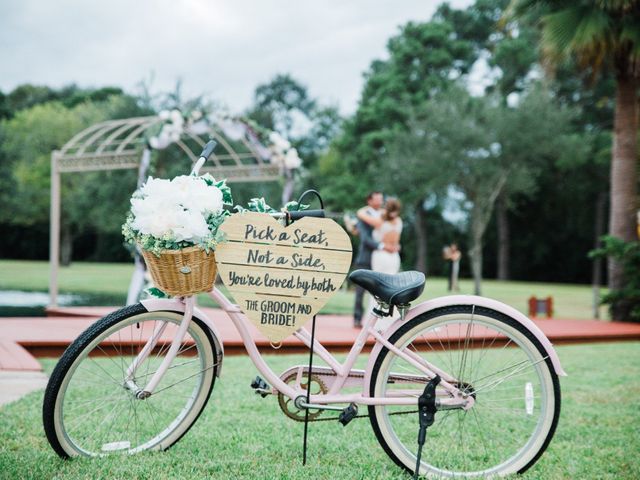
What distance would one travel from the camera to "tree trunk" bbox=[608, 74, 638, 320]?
9.84m

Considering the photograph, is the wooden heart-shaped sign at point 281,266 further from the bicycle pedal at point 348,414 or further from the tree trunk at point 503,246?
the tree trunk at point 503,246

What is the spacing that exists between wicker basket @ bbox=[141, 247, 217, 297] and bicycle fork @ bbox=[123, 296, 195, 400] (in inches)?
5.3

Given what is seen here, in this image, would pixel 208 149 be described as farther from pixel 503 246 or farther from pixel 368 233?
pixel 503 246

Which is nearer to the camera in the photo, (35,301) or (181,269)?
(181,269)

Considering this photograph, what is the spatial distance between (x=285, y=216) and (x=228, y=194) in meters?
0.25

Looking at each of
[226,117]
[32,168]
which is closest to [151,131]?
[226,117]

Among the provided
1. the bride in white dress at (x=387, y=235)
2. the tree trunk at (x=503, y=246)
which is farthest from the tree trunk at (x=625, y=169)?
the tree trunk at (x=503, y=246)

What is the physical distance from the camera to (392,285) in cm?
242

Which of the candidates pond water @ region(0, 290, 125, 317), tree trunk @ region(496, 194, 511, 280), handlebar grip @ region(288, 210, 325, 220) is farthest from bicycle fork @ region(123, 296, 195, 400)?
tree trunk @ region(496, 194, 511, 280)

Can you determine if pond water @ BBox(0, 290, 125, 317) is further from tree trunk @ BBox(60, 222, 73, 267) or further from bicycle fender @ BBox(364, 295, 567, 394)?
tree trunk @ BBox(60, 222, 73, 267)

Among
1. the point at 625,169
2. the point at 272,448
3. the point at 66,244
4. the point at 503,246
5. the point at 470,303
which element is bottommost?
the point at 66,244

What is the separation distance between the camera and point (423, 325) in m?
2.48

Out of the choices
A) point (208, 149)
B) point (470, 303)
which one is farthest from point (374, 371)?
point (208, 149)

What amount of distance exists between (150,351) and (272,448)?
0.79 meters
